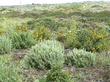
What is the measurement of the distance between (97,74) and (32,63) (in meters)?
1.90

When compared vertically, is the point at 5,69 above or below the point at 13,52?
above

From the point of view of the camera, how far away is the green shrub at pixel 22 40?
14.5 metres

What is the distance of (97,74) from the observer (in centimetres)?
972

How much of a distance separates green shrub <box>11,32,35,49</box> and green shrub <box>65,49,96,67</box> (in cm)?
371

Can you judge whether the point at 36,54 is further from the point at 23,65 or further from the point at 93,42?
the point at 93,42

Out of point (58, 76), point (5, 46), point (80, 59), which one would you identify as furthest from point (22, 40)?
point (58, 76)

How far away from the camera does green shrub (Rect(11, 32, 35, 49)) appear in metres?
14.5

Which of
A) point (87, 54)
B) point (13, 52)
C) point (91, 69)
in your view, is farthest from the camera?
point (13, 52)

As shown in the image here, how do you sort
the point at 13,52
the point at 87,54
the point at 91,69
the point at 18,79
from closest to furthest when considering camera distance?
the point at 18,79
the point at 91,69
the point at 87,54
the point at 13,52

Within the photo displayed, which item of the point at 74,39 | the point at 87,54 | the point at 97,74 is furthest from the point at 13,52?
the point at 97,74

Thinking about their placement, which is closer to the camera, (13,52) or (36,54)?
(36,54)

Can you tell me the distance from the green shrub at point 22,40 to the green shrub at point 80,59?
3.71 meters

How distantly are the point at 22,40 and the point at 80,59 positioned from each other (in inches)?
174

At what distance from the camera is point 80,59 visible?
35.1 feet
